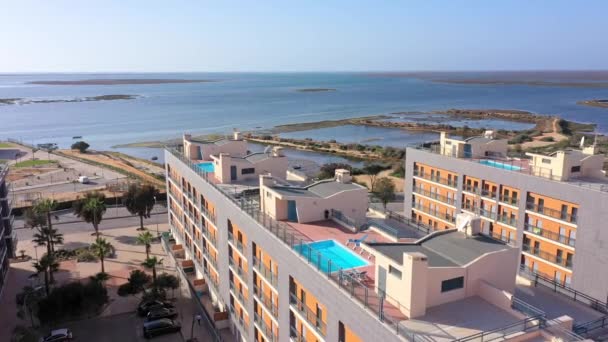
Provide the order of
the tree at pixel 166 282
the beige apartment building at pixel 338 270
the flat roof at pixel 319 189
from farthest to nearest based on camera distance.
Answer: the tree at pixel 166 282 → the flat roof at pixel 319 189 → the beige apartment building at pixel 338 270

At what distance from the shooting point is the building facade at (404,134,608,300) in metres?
29.9

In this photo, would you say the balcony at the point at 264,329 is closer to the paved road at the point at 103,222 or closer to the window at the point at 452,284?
the window at the point at 452,284

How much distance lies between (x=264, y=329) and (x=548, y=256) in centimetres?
2072

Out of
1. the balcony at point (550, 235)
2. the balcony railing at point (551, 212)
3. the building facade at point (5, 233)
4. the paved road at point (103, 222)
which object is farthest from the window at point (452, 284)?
the paved road at point (103, 222)

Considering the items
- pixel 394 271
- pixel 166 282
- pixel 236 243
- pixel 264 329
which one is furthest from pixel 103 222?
pixel 394 271

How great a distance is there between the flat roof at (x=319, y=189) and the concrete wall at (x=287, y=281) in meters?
2.65

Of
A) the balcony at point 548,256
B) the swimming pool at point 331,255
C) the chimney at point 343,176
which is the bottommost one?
the balcony at point 548,256

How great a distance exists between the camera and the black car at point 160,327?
107 feet

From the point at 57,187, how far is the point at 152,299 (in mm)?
50125

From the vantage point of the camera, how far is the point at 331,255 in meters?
21.8

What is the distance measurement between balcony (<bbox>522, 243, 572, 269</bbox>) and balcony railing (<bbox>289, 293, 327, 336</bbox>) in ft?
67.8

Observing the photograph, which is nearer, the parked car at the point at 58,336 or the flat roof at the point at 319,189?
the flat roof at the point at 319,189

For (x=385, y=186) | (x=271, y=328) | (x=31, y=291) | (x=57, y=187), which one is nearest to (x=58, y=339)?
(x=31, y=291)

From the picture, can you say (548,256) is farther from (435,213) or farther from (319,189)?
(319,189)
